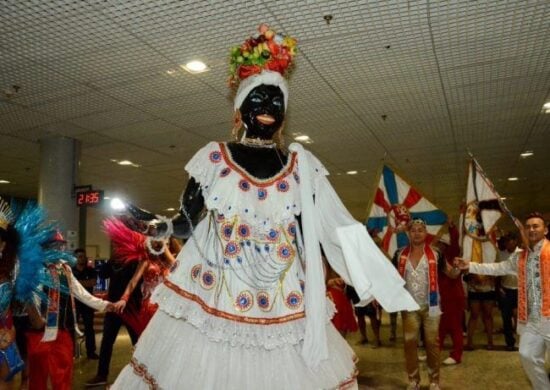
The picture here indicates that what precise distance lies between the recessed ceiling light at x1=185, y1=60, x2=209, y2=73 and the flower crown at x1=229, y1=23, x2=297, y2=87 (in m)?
2.96

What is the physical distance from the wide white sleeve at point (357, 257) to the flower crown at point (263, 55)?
2.17 ft

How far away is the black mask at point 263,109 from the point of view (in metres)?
2.53

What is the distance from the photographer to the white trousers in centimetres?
413

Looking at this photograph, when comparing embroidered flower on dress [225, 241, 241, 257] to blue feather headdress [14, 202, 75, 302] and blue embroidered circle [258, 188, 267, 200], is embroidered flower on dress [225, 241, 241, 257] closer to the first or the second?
blue embroidered circle [258, 188, 267, 200]

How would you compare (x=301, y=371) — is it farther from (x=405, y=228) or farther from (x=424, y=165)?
(x=424, y=165)

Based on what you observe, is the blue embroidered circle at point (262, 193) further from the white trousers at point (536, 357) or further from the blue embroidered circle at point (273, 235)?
the white trousers at point (536, 357)

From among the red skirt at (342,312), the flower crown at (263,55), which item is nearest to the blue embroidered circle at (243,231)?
the flower crown at (263,55)

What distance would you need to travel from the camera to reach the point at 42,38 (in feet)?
15.6

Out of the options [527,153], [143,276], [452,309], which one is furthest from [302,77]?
[527,153]

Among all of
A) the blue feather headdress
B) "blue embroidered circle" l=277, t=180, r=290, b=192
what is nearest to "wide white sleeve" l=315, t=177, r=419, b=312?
"blue embroidered circle" l=277, t=180, r=290, b=192

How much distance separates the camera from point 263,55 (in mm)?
2531

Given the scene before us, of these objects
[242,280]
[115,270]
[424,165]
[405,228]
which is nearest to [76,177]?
[115,270]

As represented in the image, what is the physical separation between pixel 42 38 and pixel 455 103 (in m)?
5.51

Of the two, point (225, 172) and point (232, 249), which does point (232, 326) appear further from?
point (225, 172)
